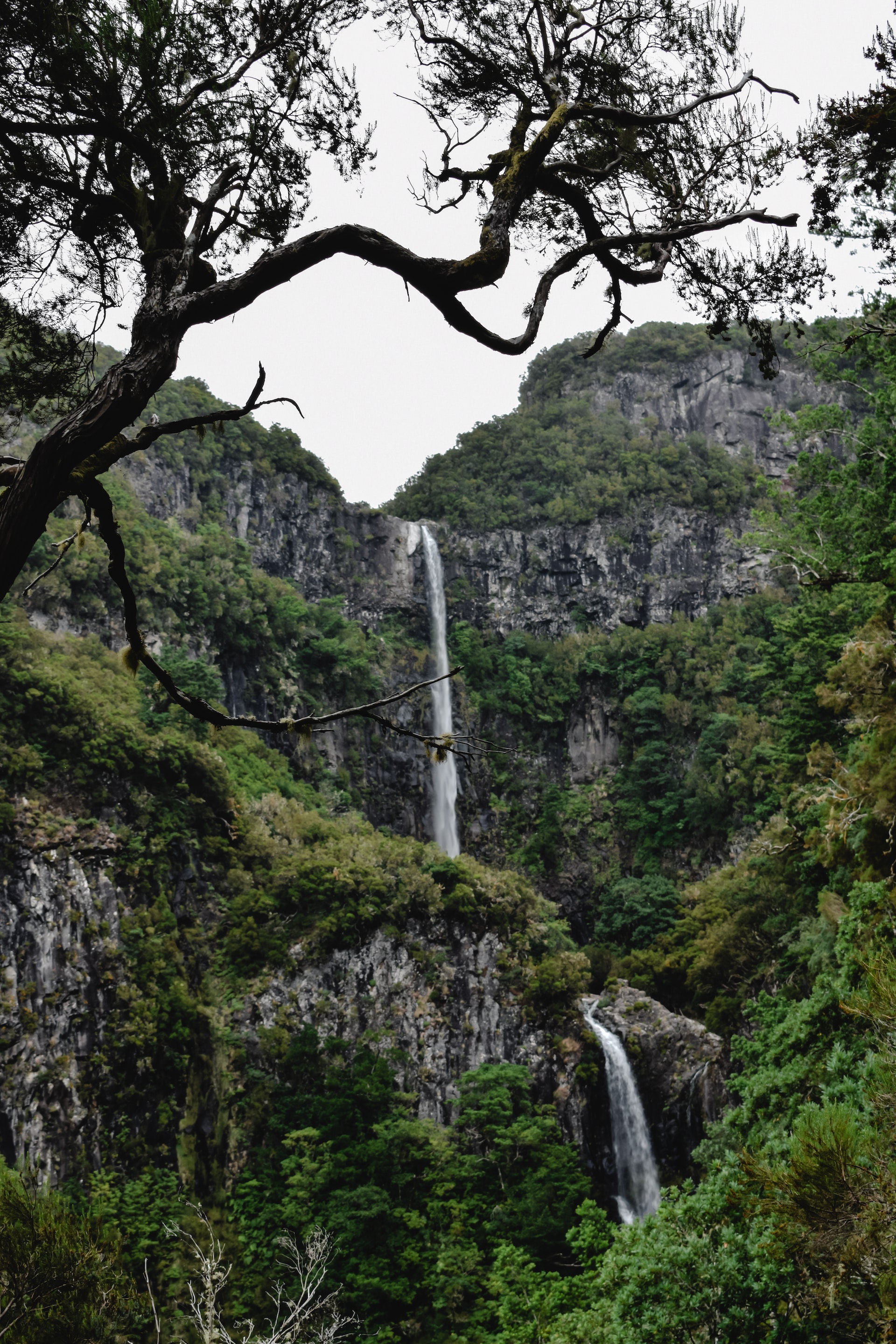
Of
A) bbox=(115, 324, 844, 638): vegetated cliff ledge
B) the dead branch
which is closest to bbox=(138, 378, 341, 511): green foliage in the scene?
bbox=(115, 324, 844, 638): vegetated cliff ledge

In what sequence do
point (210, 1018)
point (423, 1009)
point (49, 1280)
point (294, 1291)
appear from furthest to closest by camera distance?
point (423, 1009) → point (210, 1018) → point (294, 1291) → point (49, 1280)

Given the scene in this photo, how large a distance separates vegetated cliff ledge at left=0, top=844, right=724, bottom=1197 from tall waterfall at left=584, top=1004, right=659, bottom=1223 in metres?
0.17

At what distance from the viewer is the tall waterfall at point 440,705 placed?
2770cm

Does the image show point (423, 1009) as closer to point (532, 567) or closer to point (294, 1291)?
point (294, 1291)

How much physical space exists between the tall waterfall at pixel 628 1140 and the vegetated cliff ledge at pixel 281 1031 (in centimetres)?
17

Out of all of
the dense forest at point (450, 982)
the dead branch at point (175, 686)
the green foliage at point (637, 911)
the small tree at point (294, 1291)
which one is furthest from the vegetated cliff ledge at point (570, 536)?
the dead branch at point (175, 686)

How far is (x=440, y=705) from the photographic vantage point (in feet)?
96.1

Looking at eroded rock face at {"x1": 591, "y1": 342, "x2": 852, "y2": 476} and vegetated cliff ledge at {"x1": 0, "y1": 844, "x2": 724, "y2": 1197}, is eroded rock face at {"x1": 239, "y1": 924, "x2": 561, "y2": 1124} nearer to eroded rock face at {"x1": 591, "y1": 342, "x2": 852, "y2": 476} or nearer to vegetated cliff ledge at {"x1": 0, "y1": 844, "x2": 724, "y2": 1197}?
vegetated cliff ledge at {"x1": 0, "y1": 844, "x2": 724, "y2": 1197}

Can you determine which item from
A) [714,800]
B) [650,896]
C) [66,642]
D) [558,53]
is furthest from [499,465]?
[558,53]

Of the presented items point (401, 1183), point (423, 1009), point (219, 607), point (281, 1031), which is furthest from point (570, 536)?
point (401, 1183)

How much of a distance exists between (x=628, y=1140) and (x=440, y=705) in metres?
16.5

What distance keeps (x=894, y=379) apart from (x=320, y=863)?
11548 millimetres

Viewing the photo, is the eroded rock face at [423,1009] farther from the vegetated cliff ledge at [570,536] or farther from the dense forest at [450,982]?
the vegetated cliff ledge at [570,536]

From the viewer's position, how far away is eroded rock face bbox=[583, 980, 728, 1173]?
14.3 meters
